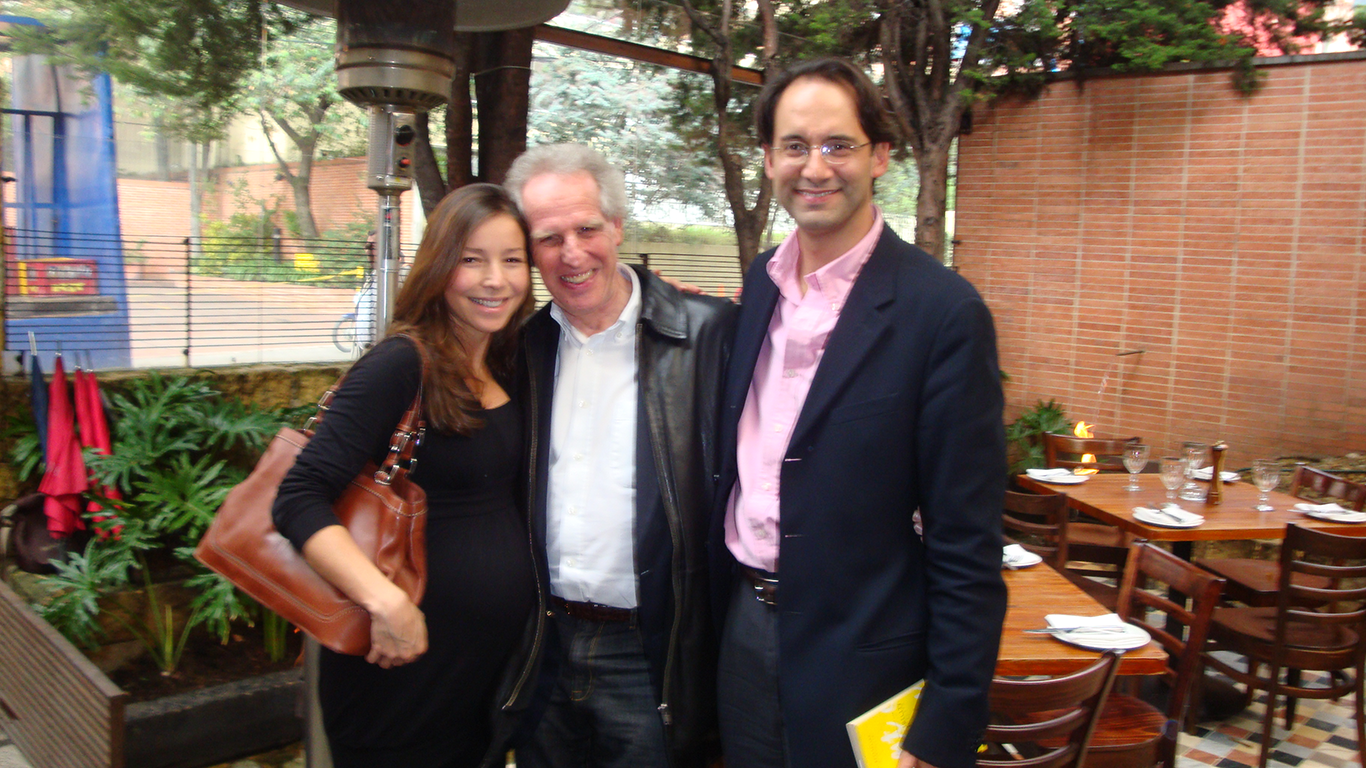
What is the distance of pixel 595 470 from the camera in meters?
2.03

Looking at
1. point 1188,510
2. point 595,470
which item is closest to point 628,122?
point 1188,510

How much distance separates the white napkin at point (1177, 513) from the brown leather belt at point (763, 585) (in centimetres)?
356

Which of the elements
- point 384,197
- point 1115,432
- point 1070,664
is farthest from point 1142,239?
point 384,197

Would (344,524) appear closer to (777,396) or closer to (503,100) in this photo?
(777,396)

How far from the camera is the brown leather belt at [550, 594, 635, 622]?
79.7 inches

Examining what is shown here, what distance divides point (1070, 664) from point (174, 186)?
19.0 feet

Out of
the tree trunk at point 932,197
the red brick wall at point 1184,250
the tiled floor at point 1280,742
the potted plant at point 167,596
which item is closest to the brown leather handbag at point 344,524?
the potted plant at point 167,596

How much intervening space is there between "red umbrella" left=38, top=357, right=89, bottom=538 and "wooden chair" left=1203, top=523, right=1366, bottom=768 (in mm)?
5226

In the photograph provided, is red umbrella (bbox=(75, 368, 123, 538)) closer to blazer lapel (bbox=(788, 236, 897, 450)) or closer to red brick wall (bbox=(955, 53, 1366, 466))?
blazer lapel (bbox=(788, 236, 897, 450))

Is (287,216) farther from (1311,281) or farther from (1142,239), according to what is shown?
(1311,281)

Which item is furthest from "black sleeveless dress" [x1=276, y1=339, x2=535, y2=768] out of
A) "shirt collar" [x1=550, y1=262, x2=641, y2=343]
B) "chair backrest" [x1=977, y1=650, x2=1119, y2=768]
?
"chair backrest" [x1=977, y1=650, x2=1119, y2=768]

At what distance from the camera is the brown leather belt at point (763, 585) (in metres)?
1.75

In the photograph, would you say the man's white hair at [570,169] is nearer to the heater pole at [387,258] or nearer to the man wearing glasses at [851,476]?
the man wearing glasses at [851,476]

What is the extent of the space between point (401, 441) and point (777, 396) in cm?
74
